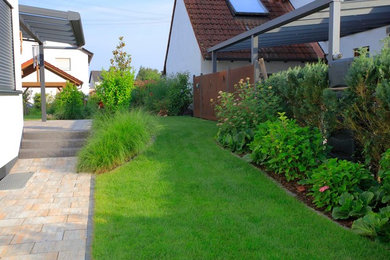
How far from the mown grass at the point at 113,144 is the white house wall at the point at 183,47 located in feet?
30.1

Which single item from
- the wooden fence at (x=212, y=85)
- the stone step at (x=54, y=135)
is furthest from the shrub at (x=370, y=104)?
the stone step at (x=54, y=135)

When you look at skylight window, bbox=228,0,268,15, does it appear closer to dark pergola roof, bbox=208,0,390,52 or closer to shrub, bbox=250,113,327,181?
dark pergola roof, bbox=208,0,390,52

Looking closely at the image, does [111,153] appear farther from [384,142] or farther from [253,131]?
[384,142]

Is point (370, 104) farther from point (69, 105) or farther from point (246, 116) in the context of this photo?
point (69, 105)

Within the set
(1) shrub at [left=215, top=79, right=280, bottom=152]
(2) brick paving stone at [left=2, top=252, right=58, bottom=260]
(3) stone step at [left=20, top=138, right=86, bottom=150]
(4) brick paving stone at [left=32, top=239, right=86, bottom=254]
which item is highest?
(1) shrub at [left=215, top=79, right=280, bottom=152]

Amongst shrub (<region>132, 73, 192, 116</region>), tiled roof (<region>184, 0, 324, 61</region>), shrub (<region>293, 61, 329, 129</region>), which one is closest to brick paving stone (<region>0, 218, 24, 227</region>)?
shrub (<region>293, 61, 329, 129</region>)

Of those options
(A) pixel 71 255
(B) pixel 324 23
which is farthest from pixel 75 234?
(B) pixel 324 23

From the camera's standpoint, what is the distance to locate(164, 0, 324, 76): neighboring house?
643 inches

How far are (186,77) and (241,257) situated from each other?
14399 millimetres

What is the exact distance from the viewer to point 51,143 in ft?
27.6

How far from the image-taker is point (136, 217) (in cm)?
442

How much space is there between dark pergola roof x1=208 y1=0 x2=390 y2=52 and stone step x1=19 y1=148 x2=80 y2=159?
5.60 meters

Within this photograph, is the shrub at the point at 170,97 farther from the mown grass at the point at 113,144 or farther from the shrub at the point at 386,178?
the shrub at the point at 386,178

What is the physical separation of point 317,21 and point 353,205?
6868 mm
